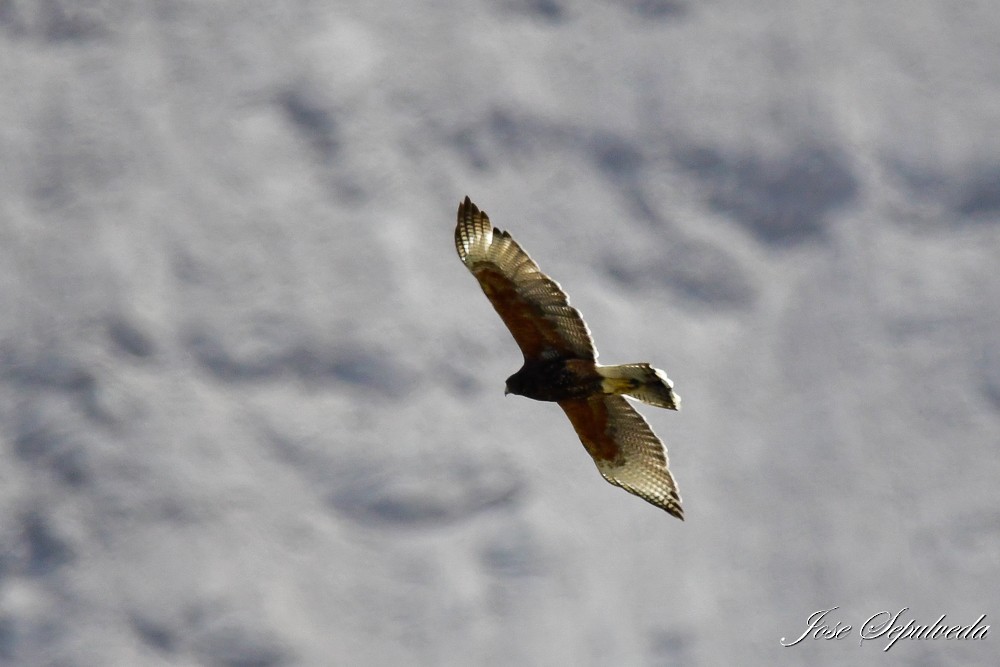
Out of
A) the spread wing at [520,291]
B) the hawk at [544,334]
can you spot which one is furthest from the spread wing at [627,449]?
the spread wing at [520,291]

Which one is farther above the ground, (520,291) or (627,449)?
(520,291)

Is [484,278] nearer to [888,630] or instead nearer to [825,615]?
[888,630]

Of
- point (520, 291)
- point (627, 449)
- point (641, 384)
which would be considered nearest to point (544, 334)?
point (520, 291)

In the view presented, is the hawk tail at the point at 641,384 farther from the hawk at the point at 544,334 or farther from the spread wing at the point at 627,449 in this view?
the spread wing at the point at 627,449

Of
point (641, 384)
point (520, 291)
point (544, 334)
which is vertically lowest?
point (641, 384)

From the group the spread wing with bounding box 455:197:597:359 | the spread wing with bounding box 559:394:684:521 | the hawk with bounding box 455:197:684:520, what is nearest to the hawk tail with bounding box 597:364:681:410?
→ the hawk with bounding box 455:197:684:520

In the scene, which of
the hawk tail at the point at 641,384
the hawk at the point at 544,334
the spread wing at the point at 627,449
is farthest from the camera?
the spread wing at the point at 627,449

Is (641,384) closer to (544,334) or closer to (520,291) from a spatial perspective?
(544,334)
